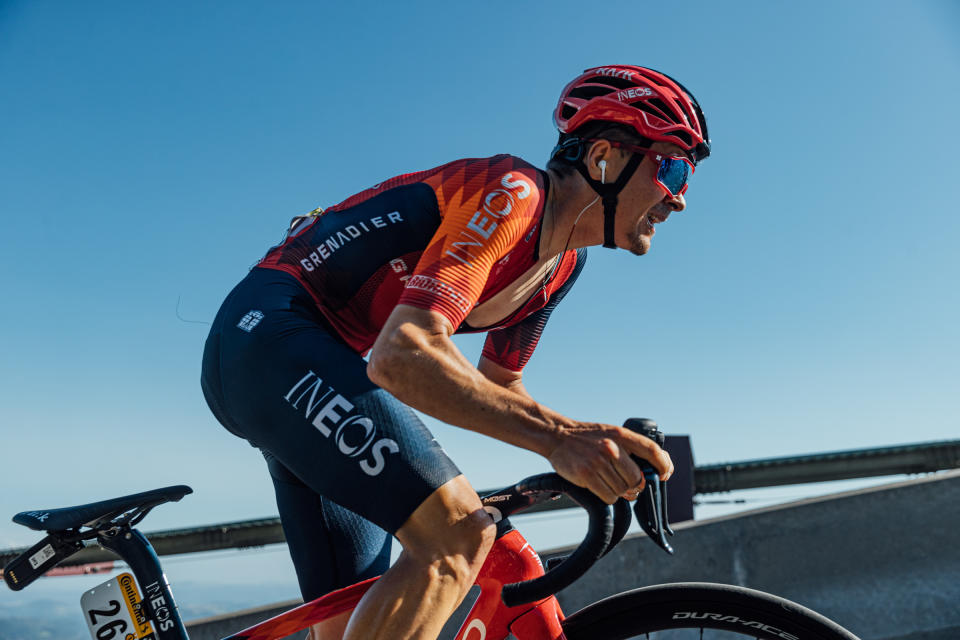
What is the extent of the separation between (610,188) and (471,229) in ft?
2.24

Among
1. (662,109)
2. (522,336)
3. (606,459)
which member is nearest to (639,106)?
(662,109)

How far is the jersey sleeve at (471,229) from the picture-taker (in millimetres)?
1818

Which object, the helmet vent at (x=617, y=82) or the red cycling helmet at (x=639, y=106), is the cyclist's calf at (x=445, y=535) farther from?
the helmet vent at (x=617, y=82)

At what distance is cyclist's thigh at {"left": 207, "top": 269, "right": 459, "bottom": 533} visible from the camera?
165 cm

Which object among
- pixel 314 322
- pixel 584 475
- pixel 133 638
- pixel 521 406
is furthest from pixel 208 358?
pixel 584 475

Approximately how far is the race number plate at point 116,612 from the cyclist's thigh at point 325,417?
661 mm

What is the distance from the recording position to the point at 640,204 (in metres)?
2.44

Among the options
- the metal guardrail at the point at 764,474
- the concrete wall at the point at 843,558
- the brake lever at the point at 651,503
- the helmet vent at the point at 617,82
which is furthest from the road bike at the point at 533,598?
the metal guardrail at the point at 764,474

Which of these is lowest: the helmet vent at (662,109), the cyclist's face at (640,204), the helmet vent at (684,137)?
the cyclist's face at (640,204)

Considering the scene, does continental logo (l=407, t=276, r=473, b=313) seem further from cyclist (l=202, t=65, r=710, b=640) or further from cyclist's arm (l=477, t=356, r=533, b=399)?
cyclist's arm (l=477, t=356, r=533, b=399)

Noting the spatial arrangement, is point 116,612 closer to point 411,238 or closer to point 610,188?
point 411,238

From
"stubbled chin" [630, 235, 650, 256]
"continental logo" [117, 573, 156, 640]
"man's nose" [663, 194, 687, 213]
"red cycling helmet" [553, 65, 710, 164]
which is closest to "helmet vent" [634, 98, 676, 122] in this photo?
"red cycling helmet" [553, 65, 710, 164]

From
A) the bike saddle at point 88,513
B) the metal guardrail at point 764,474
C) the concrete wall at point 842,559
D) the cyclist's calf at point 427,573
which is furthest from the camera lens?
the metal guardrail at point 764,474

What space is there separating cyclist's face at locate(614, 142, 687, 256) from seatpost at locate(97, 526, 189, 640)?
5.87ft
